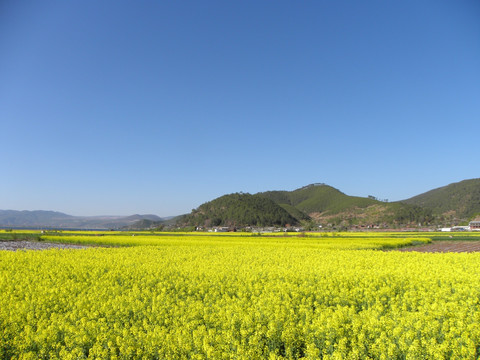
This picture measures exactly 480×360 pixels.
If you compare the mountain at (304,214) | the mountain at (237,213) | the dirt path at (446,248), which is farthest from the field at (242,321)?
the mountain at (237,213)

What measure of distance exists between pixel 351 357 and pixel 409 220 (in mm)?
134611

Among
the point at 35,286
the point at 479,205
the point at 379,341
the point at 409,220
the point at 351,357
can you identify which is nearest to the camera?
the point at 351,357

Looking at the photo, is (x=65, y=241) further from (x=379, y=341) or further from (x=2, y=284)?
(x=379, y=341)

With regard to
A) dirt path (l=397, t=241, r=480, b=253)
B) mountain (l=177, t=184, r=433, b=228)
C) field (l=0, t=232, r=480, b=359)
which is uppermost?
mountain (l=177, t=184, r=433, b=228)

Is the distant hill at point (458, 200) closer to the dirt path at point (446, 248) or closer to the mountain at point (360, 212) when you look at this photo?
the mountain at point (360, 212)

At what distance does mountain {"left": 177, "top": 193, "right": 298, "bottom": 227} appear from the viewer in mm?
140625

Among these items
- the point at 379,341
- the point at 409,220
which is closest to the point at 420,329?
the point at 379,341

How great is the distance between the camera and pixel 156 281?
441 inches

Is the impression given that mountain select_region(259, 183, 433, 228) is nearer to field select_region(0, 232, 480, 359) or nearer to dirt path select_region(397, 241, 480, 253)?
dirt path select_region(397, 241, 480, 253)

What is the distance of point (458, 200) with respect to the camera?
474ft

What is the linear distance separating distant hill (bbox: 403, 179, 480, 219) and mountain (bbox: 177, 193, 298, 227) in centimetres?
6885

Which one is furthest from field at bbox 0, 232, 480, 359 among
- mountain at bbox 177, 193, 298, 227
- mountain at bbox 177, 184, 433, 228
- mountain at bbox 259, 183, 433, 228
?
mountain at bbox 177, 193, 298, 227

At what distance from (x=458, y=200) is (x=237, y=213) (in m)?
101

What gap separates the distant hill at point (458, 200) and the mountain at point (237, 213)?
68847mm
